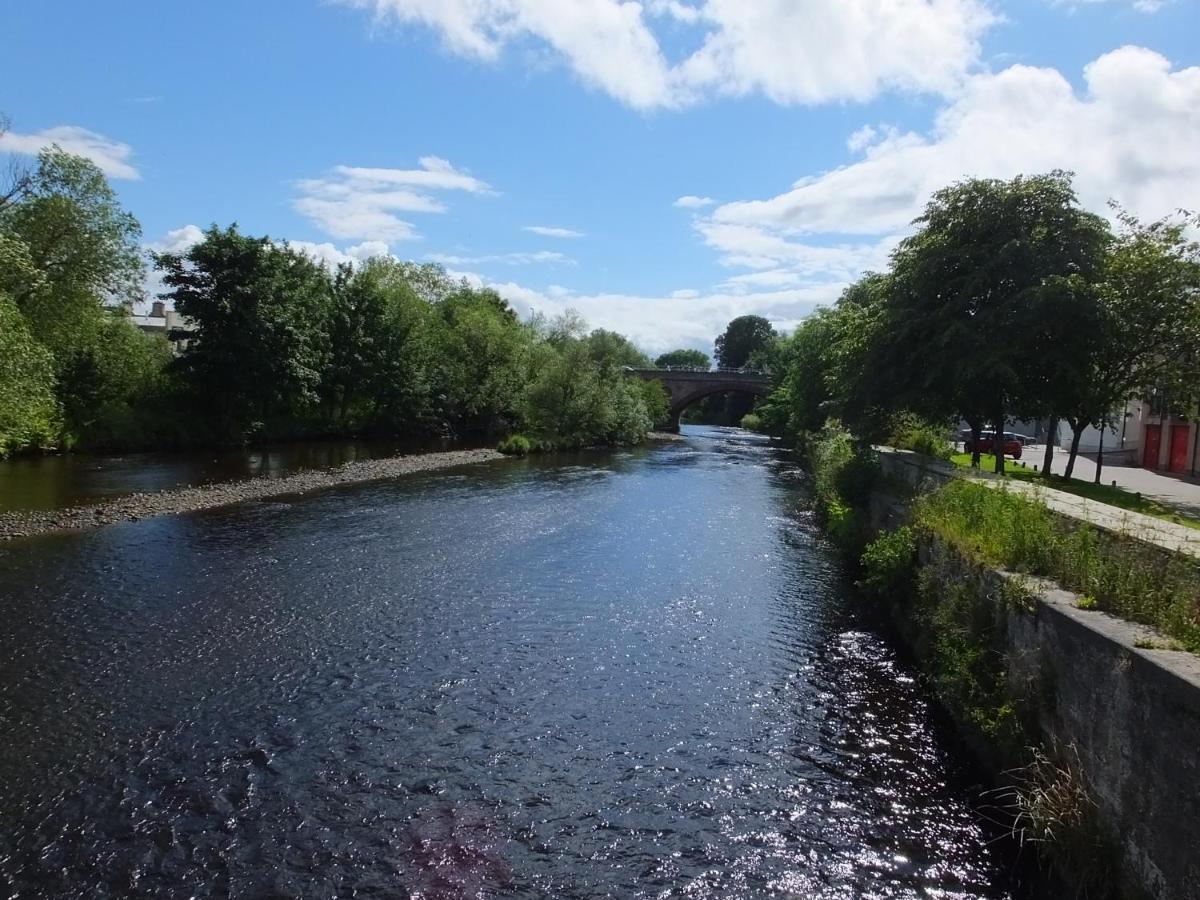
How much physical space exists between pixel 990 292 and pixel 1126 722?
58.0 feet

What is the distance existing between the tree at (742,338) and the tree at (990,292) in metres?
Result: 141

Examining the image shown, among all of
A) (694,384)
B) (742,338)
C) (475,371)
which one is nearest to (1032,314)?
(475,371)

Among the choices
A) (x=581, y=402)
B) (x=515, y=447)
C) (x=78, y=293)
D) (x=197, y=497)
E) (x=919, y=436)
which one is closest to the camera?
(x=919, y=436)

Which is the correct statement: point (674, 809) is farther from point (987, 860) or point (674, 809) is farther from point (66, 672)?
point (66, 672)

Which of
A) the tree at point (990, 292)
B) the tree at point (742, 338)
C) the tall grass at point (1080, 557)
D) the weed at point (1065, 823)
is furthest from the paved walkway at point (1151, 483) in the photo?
the tree at point (742, 338)

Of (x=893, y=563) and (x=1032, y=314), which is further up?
(x=1032, y=314)

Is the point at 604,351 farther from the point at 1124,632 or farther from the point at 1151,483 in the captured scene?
the point at 1124,632

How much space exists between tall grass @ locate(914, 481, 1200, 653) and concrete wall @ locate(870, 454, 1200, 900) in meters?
0.27

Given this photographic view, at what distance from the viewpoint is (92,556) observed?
20609mm

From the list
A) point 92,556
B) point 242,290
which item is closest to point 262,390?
point 242,290

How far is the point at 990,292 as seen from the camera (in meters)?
22.2

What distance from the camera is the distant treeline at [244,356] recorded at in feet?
123

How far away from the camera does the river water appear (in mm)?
8375

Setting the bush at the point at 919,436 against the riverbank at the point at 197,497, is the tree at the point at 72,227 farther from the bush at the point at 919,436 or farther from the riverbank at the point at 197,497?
the bush at the point at 919,436
